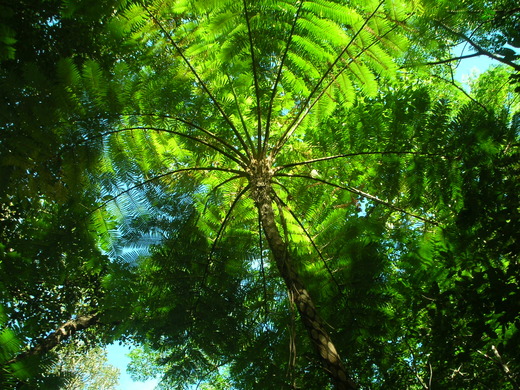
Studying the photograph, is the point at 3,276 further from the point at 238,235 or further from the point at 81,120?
the point at 238,235

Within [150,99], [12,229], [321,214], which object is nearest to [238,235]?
[321,214]

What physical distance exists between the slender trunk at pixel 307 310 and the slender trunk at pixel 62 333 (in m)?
5.05

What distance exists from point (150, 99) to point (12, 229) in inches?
108

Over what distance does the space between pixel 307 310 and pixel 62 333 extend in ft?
19.5

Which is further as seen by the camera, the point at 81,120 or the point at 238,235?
the point at 238,235

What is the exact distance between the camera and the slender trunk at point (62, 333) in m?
5.84

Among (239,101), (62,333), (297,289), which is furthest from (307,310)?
(62,333)

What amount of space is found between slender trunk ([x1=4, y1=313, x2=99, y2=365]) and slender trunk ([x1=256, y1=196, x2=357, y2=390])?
199 inches

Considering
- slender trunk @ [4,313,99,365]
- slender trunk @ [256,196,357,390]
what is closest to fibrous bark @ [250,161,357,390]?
slender trunk @ [256,196,357,390]

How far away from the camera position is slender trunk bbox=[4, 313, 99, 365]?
5.84m

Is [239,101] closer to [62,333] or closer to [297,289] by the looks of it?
[297,289]

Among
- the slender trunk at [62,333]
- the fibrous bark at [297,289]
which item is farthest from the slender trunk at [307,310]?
the slender trunk at [62,333]

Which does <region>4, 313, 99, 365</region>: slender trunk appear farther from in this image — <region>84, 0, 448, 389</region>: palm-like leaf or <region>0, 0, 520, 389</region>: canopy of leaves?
<region>84, 0, 448, 389</region>: palm-like leaf

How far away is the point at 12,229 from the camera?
4.21m
